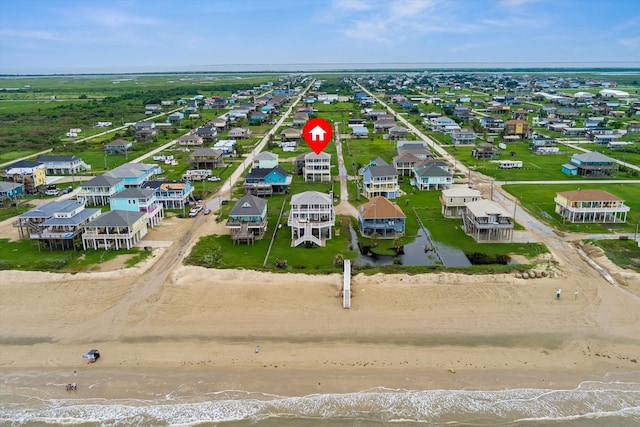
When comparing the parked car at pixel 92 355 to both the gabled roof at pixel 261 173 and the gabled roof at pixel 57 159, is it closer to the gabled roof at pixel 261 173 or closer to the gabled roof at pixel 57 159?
the gabled roof at pixel 261 173

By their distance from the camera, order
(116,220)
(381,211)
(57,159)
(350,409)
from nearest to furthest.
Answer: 1. (350,409)
2. (116,220)
3. (381,211)
4. (57,159)

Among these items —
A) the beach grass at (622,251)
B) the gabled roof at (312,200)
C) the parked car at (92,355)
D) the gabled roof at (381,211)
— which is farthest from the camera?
the gabled roof at (381,211)

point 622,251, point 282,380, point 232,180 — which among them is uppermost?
point 232,180

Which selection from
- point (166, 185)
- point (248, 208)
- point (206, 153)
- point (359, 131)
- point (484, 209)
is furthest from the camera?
point (359, 131)

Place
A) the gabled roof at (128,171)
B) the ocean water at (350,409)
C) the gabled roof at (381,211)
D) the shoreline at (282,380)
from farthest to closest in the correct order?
the gabled roof at (128,171) → the gabled roof at (381,211) → the shoreline at (282,380) → the ocean water at (350,409)

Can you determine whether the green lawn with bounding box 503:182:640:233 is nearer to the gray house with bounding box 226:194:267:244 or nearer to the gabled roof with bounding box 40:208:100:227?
the gray house with bounding box 226:194:267:244

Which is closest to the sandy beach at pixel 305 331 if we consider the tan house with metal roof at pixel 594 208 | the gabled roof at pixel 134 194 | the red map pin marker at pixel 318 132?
the tan house with metal roof at pixel 594 208

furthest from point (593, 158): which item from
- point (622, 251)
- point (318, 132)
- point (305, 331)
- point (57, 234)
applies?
point (57, 234)

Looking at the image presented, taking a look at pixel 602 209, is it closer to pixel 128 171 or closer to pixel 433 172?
pixel 433 172

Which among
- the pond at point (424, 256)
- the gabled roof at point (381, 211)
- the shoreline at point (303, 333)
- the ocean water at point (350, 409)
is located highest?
the gabled roof at point (381, 211)
